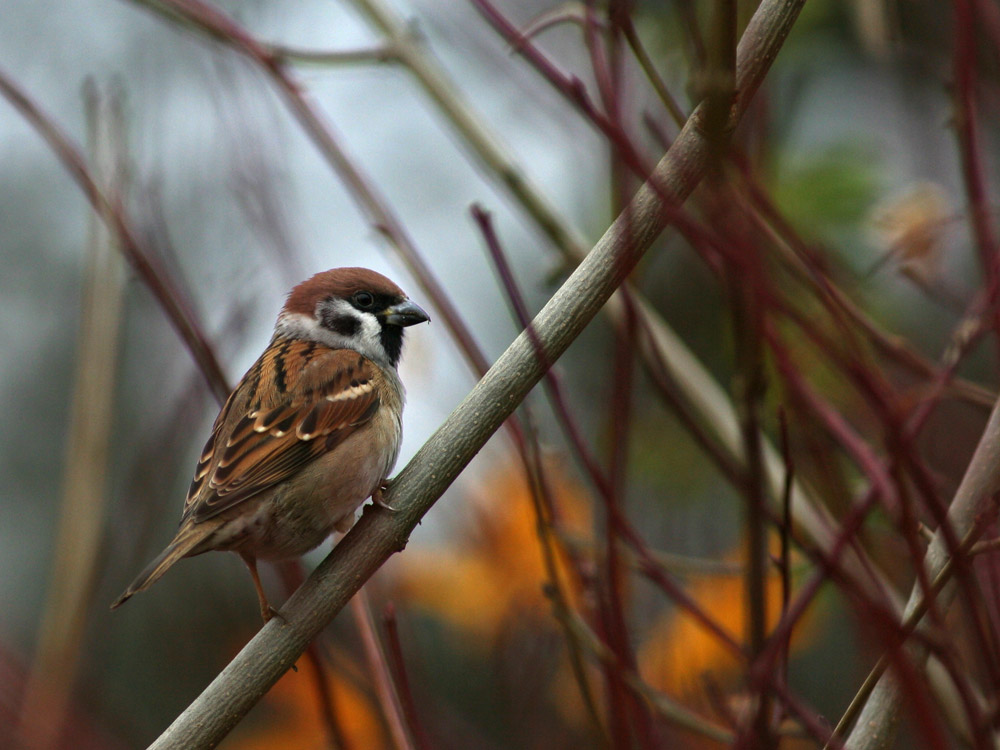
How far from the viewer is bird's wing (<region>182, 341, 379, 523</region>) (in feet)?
10.3

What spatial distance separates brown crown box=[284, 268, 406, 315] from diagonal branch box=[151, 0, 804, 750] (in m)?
1.68

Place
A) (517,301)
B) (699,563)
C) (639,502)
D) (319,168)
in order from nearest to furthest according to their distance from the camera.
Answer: (517,301) → (699,563) → (639,502) → (319,168)

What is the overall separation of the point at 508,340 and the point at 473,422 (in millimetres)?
4446

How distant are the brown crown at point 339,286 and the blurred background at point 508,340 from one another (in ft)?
0.53

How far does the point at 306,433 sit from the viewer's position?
3342mm

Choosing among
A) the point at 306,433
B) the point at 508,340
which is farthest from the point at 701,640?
the point at 508,340

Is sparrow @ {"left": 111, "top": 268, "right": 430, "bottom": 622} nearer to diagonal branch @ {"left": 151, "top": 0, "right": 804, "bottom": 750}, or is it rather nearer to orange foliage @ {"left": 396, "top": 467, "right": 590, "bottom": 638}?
orange foliage @ {"left": 396, "top": 467, "right": 590, "bottom": 638}

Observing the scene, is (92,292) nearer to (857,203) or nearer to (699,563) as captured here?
(699,563)

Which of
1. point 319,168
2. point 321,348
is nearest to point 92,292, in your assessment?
point 321,348

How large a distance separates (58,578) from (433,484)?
45.2 inches

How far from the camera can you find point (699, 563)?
9.31 feet

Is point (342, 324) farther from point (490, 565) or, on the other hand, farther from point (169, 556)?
point (169, 556)

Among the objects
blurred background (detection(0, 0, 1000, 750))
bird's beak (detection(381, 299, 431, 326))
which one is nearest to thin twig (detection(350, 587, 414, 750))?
blurred background (detection(0, 0, 1000, 750))

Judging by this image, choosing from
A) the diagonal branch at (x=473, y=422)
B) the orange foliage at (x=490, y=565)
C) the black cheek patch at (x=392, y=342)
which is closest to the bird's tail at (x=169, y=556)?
the diagonal branch at (x=473, y=422)
